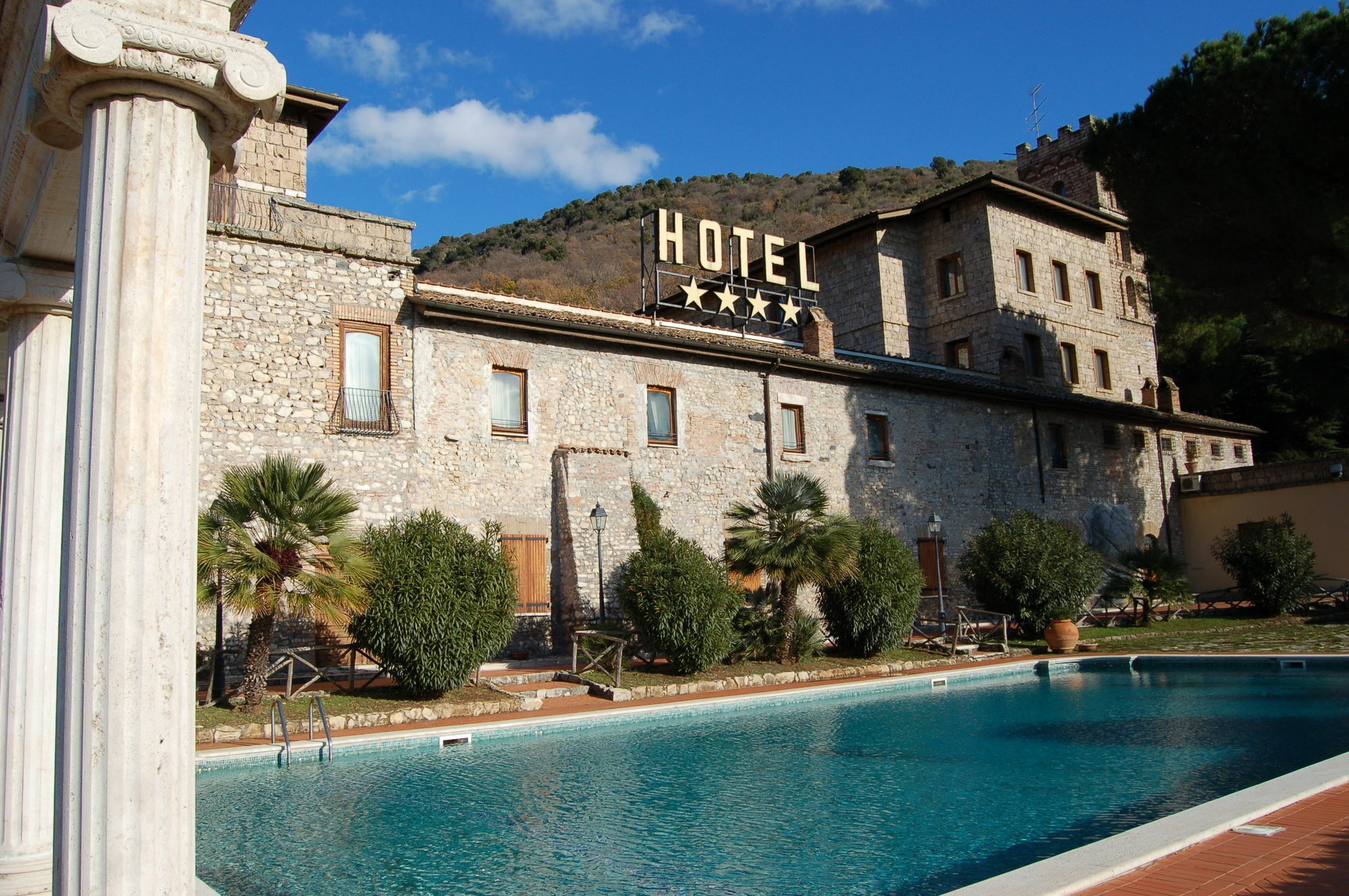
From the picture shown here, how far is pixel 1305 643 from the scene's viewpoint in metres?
15.9

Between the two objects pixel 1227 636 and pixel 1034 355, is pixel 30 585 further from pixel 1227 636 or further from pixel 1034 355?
pixel 1034 355

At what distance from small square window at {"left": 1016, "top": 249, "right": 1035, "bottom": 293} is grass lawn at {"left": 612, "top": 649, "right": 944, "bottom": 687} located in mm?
14759

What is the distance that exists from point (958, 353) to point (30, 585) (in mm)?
26726

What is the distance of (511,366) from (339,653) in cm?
544

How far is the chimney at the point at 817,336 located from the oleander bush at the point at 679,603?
8.71m

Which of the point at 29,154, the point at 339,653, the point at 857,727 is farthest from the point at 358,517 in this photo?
the point at 29,154

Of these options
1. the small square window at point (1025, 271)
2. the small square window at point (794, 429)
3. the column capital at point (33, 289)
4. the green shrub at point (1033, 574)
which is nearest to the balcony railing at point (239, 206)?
the small square window at point (794, 429)

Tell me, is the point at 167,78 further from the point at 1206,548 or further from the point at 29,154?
the point at 1206,548

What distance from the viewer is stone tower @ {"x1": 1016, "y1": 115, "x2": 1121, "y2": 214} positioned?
3256 cm

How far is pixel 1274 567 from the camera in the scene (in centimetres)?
2202

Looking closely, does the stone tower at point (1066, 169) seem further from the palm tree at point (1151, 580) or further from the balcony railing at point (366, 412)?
the balcony railing at point (366, 412)

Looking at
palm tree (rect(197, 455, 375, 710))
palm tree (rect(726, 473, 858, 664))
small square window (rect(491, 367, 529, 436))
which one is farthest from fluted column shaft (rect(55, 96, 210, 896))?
small square window (rect(491, 367, 529, 436))

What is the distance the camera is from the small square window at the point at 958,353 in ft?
90.3

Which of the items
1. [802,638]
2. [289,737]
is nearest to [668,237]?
[802,638]
